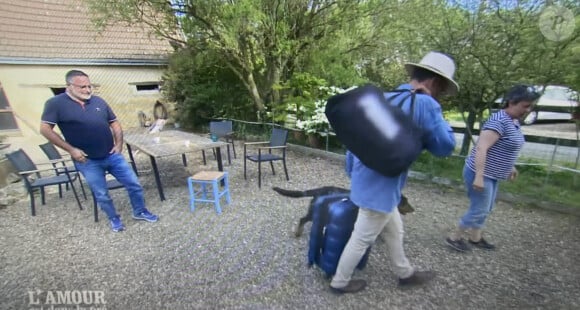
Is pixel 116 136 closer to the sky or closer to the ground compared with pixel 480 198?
closer to the sky

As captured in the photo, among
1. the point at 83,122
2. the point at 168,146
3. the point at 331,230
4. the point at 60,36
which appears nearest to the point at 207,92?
the point at 60,36

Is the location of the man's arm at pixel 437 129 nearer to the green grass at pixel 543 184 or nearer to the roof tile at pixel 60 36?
the green grass at pixel 543 184

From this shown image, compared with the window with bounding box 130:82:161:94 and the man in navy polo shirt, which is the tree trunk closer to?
the man in navy polo shirt

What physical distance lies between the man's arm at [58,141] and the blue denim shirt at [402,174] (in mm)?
2828

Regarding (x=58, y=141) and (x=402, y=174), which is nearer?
(x=402, y=174)

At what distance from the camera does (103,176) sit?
3.23 m

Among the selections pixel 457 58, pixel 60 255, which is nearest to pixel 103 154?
pixel 60 255

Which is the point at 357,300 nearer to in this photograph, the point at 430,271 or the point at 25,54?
the point at 430,271

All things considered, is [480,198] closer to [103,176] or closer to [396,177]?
[396,177]

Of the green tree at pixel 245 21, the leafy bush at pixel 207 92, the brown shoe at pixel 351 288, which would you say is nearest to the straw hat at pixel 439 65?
the brown shoe at pixel 351 288

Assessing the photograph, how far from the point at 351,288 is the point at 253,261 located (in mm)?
990

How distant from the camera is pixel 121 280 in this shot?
2.46 meters

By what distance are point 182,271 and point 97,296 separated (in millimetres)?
675

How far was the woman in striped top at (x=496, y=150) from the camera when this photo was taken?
7.25ft
